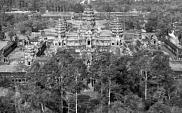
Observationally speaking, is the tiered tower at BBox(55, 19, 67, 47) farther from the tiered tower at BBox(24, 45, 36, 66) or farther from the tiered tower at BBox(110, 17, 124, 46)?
the tiered tower at BBox(24, 45, 36, 66)

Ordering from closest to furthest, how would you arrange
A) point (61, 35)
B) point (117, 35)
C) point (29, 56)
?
point (29, 56), point (117, 35), point (61, 35)

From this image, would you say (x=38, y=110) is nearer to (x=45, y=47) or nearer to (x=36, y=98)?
(x=36, y=98)

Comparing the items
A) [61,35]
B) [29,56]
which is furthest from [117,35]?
[29,56]

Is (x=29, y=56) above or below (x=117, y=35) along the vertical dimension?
below

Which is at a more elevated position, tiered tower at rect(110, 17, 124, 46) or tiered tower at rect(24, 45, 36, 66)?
tiered tower at rect(110, 17, 124, 46)

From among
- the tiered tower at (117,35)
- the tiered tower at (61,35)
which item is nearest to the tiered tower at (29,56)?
the tiered tower at (61,35)

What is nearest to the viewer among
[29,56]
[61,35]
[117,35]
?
[29,56]

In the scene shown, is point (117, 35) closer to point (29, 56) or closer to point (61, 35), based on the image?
point (61, 35)

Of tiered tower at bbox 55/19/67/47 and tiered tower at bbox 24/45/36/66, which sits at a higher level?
tiered tower at bbox 55/19/67/47

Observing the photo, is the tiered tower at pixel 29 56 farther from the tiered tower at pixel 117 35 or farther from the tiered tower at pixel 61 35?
the tiered tower at pixel 117 35

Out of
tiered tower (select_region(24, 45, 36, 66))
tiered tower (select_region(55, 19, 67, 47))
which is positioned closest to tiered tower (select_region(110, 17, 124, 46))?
tiered tower (select_region(55, 19, 67, 47))

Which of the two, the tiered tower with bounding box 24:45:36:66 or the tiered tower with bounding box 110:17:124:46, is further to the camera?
the tiered tower with bounding box 110:17:124:46

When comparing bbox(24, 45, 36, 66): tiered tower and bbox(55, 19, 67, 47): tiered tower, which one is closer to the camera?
bbox(24, 45, 36, 66): tiered tower

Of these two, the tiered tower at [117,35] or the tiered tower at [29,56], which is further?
the tiered tower at [117,35]
